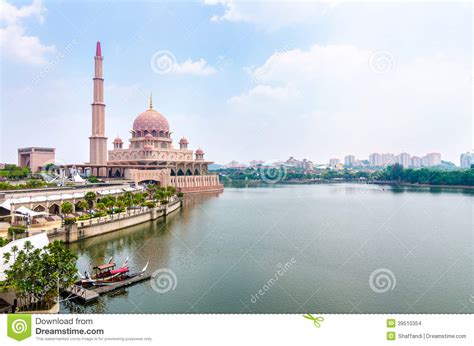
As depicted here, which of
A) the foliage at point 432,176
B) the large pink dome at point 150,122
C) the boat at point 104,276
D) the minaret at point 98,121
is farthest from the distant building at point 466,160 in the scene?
the boat at point 104,276

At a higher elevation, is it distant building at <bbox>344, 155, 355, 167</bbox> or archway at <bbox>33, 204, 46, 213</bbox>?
distant building at <bbox>344, 155, 355, 167</bbox>

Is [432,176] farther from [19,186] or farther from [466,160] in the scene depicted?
[466,160]

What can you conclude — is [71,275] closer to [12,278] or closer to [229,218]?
[12,278]

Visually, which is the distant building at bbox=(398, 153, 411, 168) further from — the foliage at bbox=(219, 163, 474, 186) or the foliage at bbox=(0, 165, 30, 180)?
the foliage at bbox=(0, 165, 30, 180)

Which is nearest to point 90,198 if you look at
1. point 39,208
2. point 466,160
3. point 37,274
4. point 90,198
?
point 90,198

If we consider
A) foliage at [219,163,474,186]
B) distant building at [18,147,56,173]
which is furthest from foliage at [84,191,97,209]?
foliage at [219,163,474,186]
